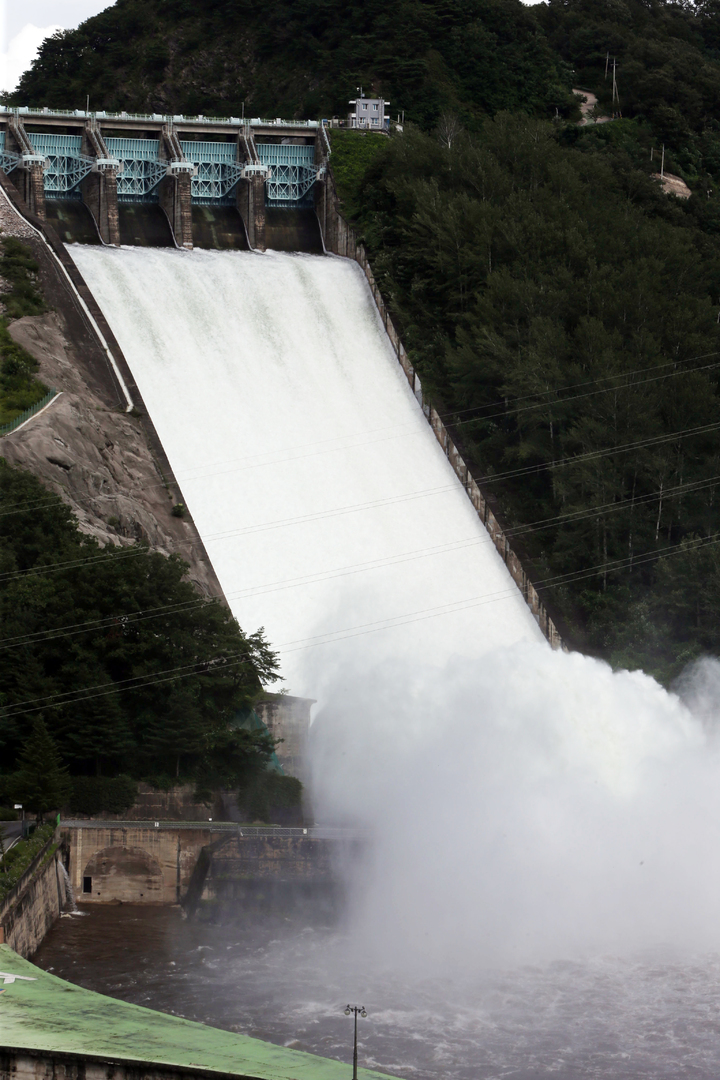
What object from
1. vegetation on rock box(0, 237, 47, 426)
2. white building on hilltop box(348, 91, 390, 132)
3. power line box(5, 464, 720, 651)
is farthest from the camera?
white building on hilltop box(348, 91, 390, 132)

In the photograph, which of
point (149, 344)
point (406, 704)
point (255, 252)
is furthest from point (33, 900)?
point (255, 252)

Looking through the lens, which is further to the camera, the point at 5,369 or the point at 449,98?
the point at 449,98

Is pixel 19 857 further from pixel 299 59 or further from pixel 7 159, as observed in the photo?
pixel 299 59

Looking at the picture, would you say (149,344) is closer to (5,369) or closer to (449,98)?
(5,369)

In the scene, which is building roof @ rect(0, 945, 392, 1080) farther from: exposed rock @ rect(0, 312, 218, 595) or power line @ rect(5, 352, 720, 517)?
power line @ rect(5, 352, 720, 517)

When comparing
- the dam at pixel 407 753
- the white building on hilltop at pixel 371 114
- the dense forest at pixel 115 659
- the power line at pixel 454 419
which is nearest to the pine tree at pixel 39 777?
the dense forest at pixel 115 659

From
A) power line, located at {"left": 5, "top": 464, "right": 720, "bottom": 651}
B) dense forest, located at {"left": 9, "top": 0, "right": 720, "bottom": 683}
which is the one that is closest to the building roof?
power line, located at {"left": 5, "top": 464, "right": 720, "bottom": 651}

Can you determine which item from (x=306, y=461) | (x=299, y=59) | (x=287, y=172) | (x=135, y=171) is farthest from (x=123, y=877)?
(x=299, y=59)
